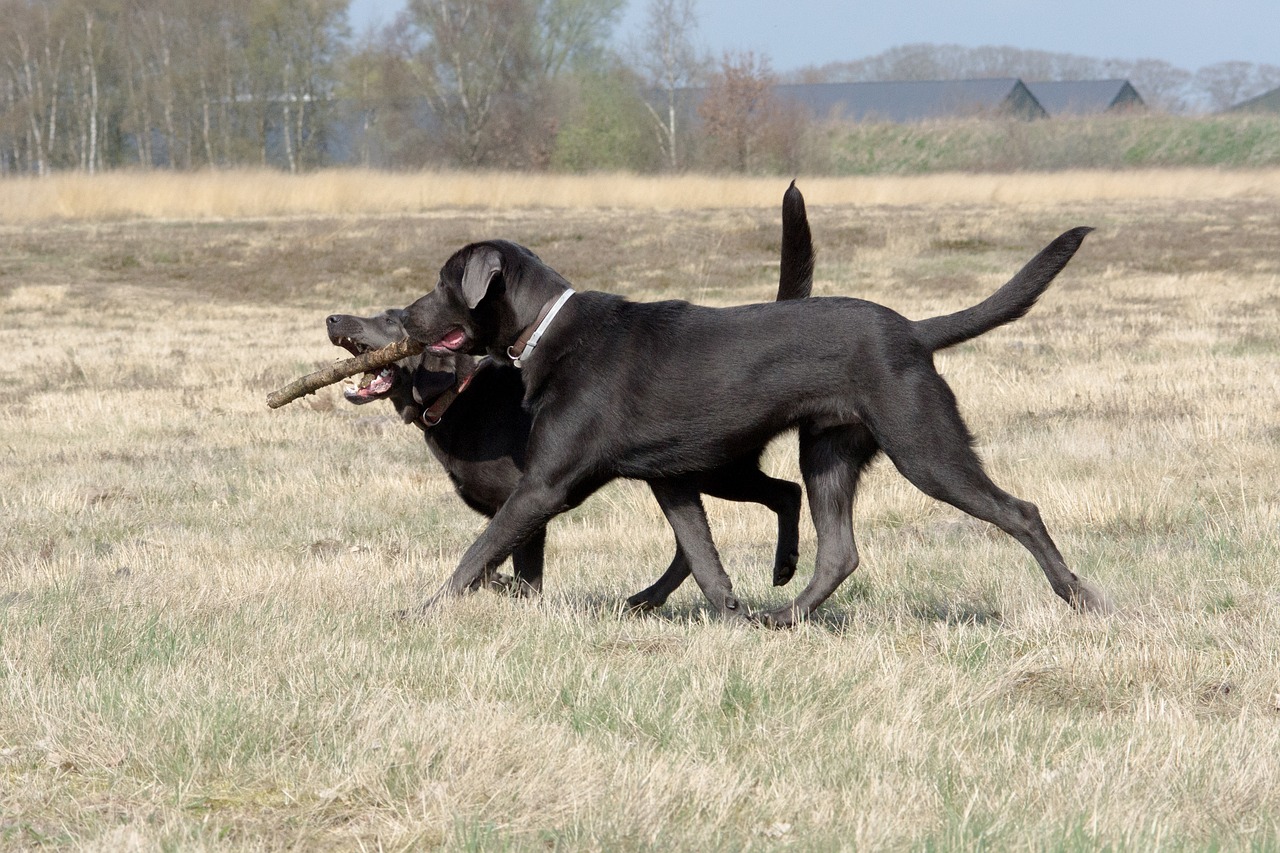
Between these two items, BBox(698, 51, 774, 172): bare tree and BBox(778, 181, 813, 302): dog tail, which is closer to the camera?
BBox(778, 181, 813, 302): dog tail

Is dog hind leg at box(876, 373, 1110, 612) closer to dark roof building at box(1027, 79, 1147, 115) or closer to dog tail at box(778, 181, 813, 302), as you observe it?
dog tail at box(778, 181, 813, 302)

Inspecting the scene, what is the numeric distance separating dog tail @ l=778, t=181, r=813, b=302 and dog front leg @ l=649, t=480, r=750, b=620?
33.6 inches

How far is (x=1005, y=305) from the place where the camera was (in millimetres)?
4770

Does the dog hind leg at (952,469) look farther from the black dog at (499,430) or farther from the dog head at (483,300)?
the dog head at (483,300)

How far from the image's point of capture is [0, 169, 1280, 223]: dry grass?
107 ft

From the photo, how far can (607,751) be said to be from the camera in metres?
3.24

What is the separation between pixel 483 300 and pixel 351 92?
185 ft

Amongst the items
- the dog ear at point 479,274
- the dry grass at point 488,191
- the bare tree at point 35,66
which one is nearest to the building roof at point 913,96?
the dry grass at point 488,191

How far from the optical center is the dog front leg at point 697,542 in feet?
16.3

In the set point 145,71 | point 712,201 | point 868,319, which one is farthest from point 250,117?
point 868,319

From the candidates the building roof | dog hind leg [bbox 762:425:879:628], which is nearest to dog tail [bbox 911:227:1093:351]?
dog hind leg [bbox 762:425:879:628]

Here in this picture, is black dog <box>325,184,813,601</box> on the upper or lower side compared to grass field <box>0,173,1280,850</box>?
upper

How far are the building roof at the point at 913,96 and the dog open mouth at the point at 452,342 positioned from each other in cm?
7396

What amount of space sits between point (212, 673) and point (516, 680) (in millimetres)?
835
